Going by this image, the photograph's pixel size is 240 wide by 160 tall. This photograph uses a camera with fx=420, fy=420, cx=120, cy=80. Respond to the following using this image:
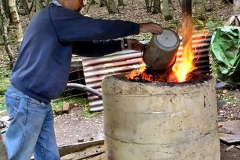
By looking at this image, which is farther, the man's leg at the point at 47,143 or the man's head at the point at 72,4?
the man's leg at the point at 47,143

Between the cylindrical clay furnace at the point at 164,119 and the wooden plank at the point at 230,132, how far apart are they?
5.52 feet

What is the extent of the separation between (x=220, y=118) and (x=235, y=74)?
5.27 feet

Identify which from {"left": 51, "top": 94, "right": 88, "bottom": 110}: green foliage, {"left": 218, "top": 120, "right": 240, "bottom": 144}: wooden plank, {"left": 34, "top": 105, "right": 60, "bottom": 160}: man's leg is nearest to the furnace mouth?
{"left": 34, "top": 105, "right": 60, "bottom": 160}: man's leg

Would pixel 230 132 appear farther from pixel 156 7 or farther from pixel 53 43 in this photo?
pixel 156 7

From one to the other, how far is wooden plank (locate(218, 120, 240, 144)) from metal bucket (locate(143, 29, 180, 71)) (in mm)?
2221

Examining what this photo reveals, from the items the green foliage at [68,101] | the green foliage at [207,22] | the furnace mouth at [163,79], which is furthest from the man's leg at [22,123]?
the green foliage at [207,22]

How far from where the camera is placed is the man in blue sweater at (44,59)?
3385 millimetres

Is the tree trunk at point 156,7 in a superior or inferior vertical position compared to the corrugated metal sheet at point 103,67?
superior

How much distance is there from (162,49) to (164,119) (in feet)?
2.06

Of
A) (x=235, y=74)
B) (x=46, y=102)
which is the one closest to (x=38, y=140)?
(x=46, y=102)

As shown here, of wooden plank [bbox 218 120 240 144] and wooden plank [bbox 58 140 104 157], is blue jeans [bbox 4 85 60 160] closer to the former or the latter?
wooden plank [bbox 58 140 104 157]

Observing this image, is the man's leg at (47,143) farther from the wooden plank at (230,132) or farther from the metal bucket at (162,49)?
→ the wooden plank at (230,132)

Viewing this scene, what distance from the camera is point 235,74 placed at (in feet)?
27.1

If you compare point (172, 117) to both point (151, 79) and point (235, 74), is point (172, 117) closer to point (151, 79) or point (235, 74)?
point (151, 79)
